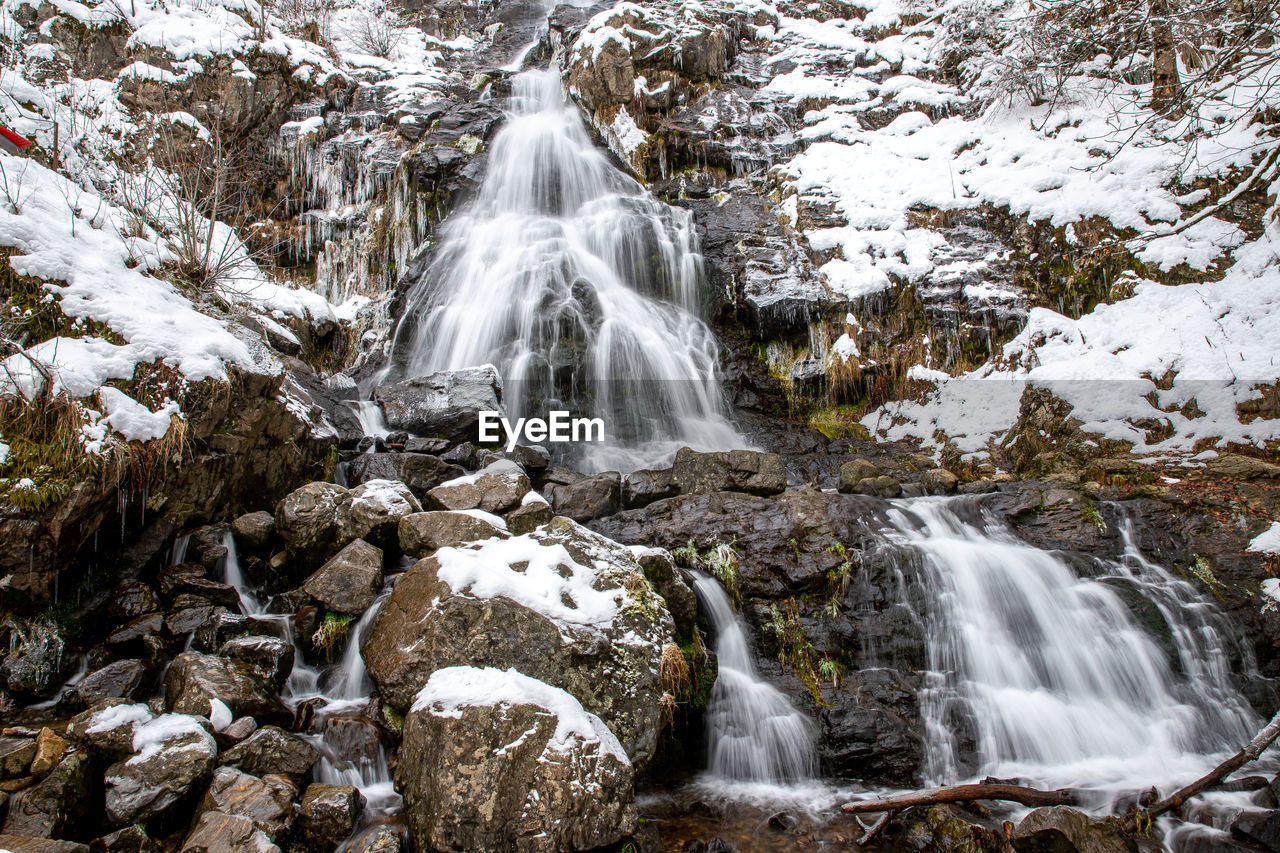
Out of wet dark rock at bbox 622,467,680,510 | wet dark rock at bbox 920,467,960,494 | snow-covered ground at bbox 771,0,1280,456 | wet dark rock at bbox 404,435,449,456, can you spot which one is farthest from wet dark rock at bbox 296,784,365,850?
snow-covered ground at bbox 771,0,1280,456

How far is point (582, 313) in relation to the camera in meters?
10.0

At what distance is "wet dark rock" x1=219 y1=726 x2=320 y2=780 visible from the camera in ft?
10.7

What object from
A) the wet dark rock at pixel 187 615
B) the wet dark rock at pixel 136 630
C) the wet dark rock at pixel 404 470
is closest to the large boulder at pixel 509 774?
the wet dark rock at pixel 187 615

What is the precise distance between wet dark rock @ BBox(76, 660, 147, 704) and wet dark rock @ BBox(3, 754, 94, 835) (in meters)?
0.60

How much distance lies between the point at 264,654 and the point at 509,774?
2151mm

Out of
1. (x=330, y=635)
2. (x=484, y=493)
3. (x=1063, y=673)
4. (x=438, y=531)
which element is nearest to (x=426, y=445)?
(x=484, y=493)

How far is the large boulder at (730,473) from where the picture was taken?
667 centimetres

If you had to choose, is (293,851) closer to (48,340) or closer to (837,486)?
(48,340)

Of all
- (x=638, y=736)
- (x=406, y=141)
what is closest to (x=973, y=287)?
(x=638, y=736)

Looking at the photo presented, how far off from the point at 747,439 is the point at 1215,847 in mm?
6700

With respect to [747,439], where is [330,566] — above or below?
below

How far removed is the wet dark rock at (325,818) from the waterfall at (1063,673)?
12.3 feet

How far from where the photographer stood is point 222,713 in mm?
3428

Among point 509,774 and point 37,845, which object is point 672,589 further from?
point 37,845
